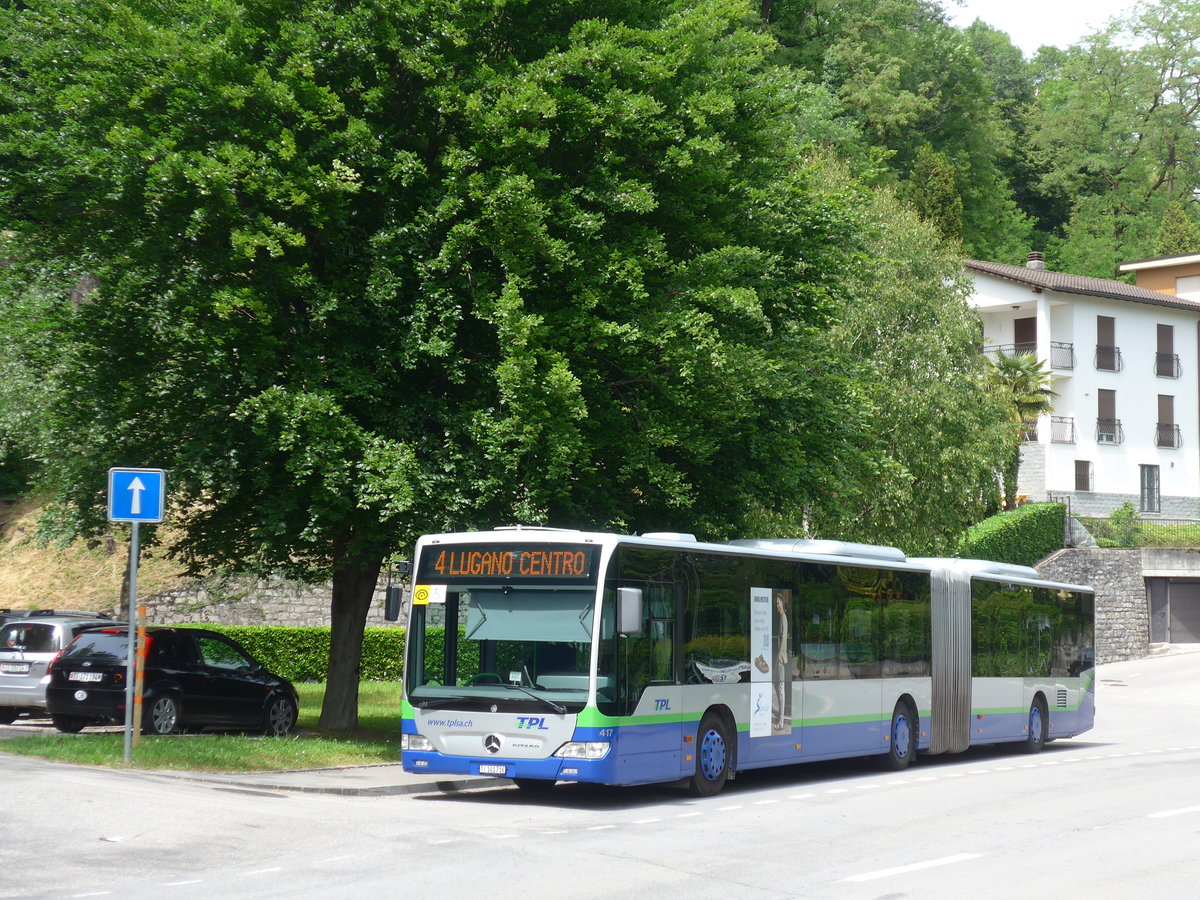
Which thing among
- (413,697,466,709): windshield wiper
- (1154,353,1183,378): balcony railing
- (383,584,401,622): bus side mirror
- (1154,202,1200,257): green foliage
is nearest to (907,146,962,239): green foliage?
(1154,353,1183,378): balcony railing

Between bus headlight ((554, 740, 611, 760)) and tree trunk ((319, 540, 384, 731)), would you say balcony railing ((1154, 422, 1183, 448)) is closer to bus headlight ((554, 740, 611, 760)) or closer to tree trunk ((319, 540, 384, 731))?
tree trunk ((319, 540, 384, 731))

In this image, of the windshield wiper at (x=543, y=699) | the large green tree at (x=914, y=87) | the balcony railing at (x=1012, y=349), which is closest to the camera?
the windshield wiper at (x=543, y=699)

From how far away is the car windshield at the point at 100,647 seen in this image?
20.0 m

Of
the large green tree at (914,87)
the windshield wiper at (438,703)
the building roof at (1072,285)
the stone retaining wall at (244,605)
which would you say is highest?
the large green tree at (914,87)

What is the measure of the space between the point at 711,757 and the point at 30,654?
37.6ft

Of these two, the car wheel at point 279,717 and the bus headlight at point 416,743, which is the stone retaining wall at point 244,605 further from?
the bus headlight at point 416,743

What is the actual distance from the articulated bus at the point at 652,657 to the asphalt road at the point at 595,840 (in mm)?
597

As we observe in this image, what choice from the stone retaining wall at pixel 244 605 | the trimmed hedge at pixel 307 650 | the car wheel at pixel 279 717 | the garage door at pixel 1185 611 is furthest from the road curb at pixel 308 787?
the garage door at pixel 1185 611

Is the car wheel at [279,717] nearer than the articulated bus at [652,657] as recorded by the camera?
No

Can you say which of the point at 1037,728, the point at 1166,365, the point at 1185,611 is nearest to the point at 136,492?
the point at 1037,728

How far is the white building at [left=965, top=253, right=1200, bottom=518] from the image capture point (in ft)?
194

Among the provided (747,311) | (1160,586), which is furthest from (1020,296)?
(747,311)

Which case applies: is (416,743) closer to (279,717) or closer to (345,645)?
(345,645)

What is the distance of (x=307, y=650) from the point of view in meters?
32.2
